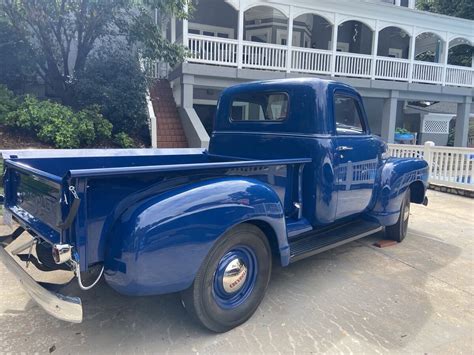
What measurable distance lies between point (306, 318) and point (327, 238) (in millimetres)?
1118

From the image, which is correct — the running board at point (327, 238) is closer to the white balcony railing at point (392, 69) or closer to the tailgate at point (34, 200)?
the tailgate at point (34, 200)

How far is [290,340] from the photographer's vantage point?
9.39 ft

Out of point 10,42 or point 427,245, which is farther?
point 10,42

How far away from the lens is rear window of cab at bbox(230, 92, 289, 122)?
13.6 feet

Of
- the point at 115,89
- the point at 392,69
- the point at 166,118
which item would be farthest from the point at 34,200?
the point at 392,69

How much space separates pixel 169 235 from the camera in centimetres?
243

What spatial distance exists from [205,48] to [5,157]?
10.3m

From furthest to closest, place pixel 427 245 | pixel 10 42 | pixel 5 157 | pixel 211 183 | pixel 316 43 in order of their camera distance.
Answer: pixel 316 43
pixel 10 42
pixel 427 245
pixel 5 157
pixel 211 183

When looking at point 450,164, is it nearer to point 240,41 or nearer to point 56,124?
point 240,41

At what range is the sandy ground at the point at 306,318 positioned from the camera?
278cm

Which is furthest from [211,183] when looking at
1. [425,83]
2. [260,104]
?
[425,83]

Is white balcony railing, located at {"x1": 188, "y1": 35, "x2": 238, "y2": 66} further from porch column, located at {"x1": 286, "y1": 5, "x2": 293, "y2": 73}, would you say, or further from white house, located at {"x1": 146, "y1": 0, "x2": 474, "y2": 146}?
porch column, located at {"x1": 286, "y1": 5, "x2": 293, "y2": 73}

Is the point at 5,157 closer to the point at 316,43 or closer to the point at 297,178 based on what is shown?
the point at 297,178

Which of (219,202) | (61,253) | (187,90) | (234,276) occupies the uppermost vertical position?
(187,90)
